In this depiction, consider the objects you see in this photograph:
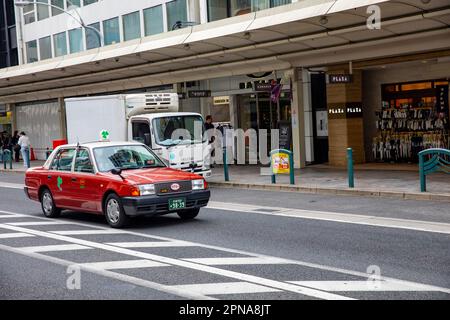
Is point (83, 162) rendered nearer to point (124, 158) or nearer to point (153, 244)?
point (124, 158)

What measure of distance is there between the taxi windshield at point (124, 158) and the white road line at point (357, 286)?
601 centimetres

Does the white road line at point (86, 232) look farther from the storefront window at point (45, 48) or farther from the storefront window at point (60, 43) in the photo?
the storefront window at point (45, 48)

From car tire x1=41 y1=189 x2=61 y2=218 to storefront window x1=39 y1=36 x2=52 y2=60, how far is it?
27967 millimetres

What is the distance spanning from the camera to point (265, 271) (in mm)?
7887

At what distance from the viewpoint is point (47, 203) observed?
13773 millimetres

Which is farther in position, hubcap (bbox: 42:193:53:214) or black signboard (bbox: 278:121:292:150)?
black signboard (bbox: 278:121:292:150)

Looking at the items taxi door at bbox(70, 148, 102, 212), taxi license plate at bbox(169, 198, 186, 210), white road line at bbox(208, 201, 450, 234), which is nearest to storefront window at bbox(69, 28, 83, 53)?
white road line at bbox(208, 201, 450, 234)

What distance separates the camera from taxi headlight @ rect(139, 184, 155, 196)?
11.3 meters

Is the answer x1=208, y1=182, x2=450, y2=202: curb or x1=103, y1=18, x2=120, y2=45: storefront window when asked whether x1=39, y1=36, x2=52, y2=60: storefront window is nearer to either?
x1=103, y1=18, x2=120, y2=45: storefront window

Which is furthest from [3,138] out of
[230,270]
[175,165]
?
[230,270]

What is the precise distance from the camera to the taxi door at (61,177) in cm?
1295

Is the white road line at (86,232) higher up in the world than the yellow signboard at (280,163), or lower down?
lower down

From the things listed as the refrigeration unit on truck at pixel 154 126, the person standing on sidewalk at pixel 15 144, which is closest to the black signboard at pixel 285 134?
the refrigeration unit on truck at pixel 154 126

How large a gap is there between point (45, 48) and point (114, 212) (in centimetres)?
3119
